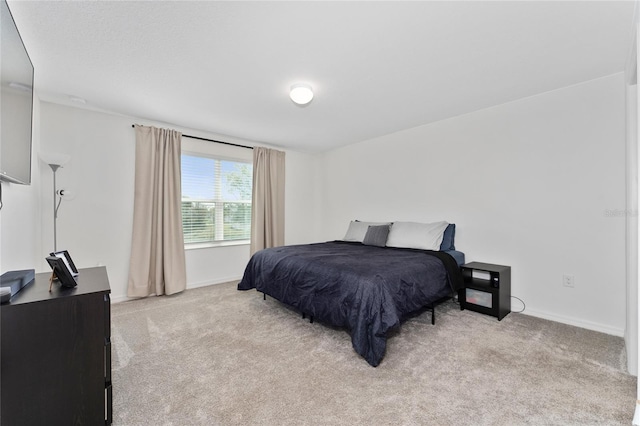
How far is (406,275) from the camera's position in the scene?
234 centimetres

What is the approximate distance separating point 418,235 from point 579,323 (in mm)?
1650

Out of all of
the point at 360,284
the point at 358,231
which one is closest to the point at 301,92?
the point at 360,284

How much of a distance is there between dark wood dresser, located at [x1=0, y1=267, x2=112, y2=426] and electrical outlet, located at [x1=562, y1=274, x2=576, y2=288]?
3691 millimetres

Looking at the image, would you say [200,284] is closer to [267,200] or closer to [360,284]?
[267,200]

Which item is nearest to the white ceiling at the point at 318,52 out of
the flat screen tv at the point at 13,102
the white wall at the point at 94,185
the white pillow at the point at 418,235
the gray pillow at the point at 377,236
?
the white wall at the point at 94,185

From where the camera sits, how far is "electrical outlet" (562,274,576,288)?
2.62m

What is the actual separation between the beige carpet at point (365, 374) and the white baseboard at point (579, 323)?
0.09 metres

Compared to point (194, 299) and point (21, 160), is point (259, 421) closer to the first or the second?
point (21, 160)

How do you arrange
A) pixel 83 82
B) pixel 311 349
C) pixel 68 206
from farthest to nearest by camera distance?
pixel 68 206, pixel 83 82, pixel 311 349

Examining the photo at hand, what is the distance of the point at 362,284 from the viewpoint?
2.09 m

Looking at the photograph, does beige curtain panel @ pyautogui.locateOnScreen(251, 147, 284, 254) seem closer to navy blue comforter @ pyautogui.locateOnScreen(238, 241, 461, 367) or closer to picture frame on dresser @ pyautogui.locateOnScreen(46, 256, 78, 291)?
navy blue comforter @ pyautogui.locateOnScreen(238, 241, 461, 367)

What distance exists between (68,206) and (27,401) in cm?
262

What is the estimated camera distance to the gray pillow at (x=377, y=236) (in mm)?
3676

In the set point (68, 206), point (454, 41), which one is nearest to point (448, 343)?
point (454, 41)
